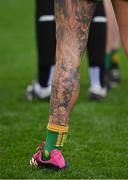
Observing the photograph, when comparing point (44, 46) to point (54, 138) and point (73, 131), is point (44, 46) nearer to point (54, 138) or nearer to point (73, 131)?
point (73, 131)

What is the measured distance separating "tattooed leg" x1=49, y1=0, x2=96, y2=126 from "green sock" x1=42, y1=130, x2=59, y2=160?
0.20 ft

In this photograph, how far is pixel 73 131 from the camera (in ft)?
14.1

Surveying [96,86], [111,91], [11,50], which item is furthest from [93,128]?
[11,50]

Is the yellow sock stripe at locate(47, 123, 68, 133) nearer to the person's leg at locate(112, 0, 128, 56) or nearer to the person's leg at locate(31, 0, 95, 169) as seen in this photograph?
the person's leg at locate(31, 0, 95, 169)

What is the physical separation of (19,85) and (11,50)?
220cm

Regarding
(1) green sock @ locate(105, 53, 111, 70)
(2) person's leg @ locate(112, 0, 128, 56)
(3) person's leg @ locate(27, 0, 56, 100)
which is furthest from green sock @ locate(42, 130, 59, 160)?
(1) green sock @ locate(105, 53, 111, 70)

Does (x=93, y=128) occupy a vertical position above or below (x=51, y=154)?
below

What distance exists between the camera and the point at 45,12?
5.24 meters

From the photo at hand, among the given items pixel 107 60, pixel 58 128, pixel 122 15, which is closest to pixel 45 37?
pixel 107 60

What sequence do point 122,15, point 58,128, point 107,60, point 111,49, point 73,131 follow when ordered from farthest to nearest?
point 111,49, point 107,60, point 73,131, point 122,15, point 58,128

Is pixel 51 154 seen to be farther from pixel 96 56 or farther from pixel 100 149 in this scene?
pixel 96 56

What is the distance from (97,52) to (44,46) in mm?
483

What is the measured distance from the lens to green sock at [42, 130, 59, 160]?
3.24 meters

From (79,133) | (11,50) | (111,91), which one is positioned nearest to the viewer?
(79,133)
